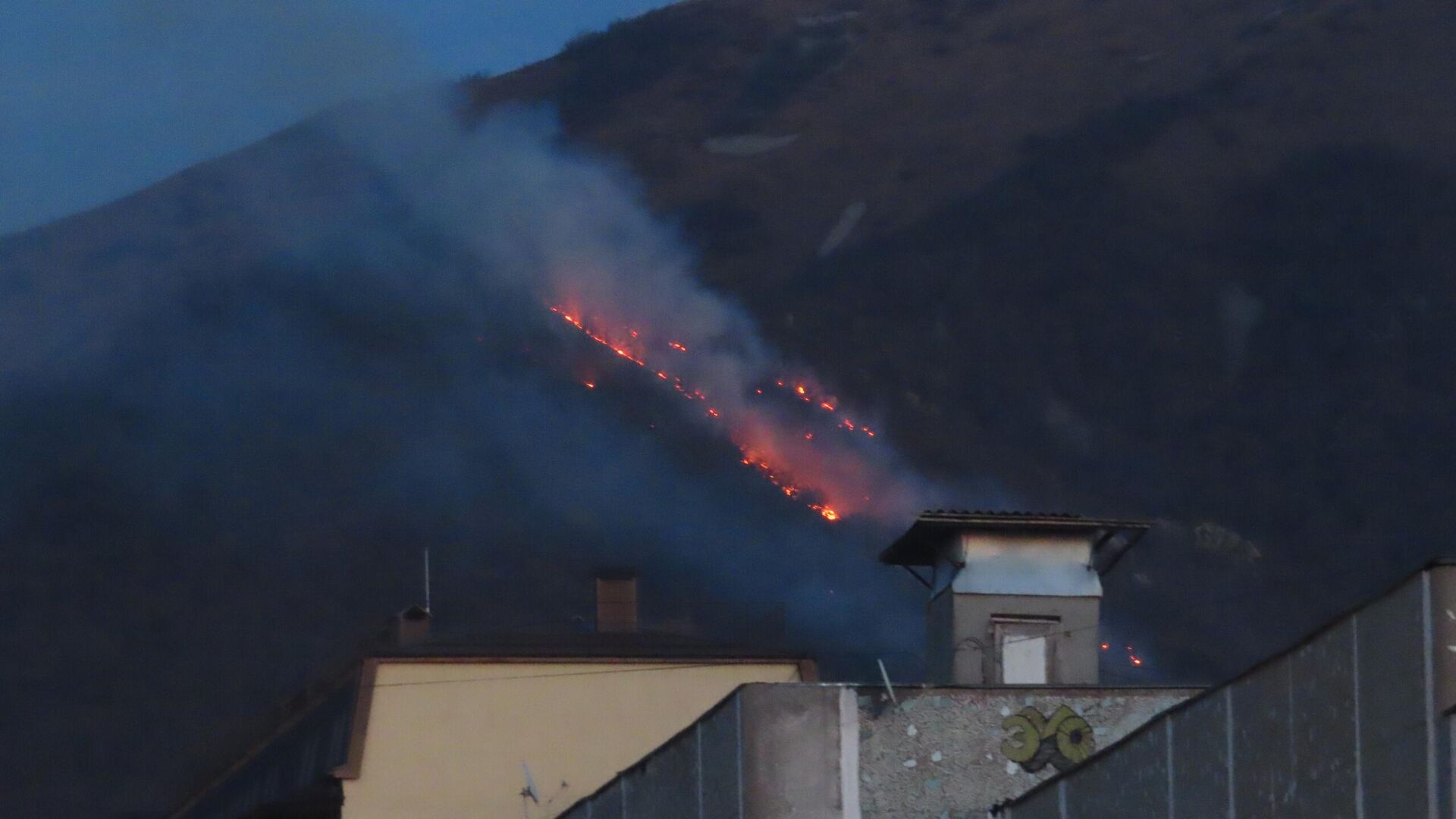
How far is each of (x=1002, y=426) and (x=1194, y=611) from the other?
971 inches

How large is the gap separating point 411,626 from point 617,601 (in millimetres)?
3551

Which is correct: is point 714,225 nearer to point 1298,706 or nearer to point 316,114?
point 316,114

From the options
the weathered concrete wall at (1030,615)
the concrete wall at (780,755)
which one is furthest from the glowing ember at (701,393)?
the concrete wall at (780,755)

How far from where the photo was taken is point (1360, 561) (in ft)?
267

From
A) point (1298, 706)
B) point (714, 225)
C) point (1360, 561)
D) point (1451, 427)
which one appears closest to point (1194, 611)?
point (1360, 561)

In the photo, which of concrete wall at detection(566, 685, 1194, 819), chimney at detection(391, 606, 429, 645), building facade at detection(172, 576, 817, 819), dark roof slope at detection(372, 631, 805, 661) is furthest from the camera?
chimney at detection(391, 606, 429, 645)

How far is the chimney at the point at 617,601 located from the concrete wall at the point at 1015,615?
29.7ft

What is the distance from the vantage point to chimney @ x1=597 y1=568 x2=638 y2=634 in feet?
122

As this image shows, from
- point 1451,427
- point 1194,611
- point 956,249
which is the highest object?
point 956,249

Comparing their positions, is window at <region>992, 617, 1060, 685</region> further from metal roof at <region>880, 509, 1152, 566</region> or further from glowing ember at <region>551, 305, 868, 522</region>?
glowing ember at <region>551, 305, 868, 522</region>

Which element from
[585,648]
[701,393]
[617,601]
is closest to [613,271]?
[701,393]

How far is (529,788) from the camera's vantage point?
3133cm

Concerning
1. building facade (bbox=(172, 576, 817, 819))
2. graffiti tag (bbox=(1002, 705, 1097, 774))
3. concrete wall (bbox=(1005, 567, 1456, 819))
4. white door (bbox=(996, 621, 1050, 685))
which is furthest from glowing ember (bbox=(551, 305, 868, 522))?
concrete wall (bbox=(1005, 567, 1456, 819))

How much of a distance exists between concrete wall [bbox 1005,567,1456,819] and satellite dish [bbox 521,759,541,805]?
53.4ft
